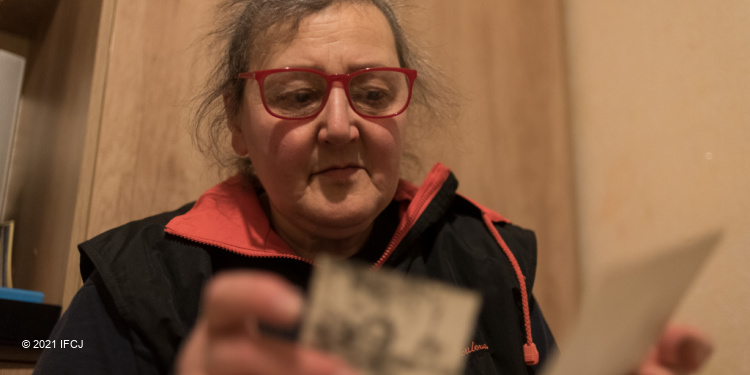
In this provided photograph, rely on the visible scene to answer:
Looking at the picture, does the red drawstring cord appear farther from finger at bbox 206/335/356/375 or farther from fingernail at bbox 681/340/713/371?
finger at bbox 206/335/356/375

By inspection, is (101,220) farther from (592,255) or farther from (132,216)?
(592,255)


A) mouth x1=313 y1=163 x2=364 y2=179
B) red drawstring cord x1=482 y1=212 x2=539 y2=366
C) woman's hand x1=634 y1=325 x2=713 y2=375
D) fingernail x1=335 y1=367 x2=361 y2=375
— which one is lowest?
red drawstring cord x1=482 y1=212 x2=539 y2=366

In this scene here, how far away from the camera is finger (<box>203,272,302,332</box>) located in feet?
1.03

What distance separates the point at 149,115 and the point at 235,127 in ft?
0.67

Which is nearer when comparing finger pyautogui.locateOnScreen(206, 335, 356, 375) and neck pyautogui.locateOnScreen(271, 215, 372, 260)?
finger pyautogui.locateOnScreen(206, 335, 356, 375)

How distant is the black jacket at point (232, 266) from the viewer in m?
0.66

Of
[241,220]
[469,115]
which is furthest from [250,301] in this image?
[469,115]

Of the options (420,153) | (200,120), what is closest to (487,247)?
(420,153)

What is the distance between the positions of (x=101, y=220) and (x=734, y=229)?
3.93 feet

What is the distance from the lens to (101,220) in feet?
3.01

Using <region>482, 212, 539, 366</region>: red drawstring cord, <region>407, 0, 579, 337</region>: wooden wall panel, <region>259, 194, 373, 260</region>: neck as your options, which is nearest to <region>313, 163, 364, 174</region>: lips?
<region>259, 194, 373, 260</region>: neck

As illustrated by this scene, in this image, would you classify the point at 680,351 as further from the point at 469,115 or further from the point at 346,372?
the point at 469,115

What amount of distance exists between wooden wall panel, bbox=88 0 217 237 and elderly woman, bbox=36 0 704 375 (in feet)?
0.43

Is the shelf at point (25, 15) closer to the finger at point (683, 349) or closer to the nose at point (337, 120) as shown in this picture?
the nose at point (337, 120)
